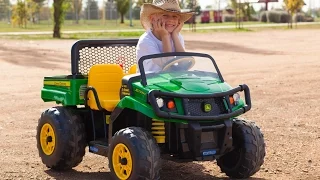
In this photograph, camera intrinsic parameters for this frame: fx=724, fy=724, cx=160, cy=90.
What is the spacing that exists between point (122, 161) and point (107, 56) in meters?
1.79

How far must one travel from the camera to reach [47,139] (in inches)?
273

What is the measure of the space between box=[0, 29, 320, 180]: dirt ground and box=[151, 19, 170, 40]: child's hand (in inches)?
52.0

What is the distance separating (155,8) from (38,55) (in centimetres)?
1612

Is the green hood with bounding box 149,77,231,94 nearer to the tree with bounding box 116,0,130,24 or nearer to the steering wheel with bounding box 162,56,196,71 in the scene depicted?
the steering wheel with bounding box 162,56,196,71

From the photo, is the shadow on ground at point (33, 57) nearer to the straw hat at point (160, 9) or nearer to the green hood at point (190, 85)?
the straw hat at point (160, 9)

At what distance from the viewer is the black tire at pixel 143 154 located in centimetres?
571

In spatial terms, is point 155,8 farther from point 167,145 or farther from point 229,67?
point 229,67

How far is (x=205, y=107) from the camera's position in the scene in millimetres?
5902

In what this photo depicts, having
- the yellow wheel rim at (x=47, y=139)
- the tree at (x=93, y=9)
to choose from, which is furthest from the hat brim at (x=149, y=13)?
the tree at (x=93, y=9)

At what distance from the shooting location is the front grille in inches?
Answer: 231

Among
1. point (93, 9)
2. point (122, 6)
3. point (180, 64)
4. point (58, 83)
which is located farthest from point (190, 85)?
point (93, 9)

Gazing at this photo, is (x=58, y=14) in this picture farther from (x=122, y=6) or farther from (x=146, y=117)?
(x=122, y=6)

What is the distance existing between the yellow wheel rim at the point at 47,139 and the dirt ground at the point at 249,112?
0.69 ft

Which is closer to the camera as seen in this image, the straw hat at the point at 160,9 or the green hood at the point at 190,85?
the green hood at the point at 190,85
